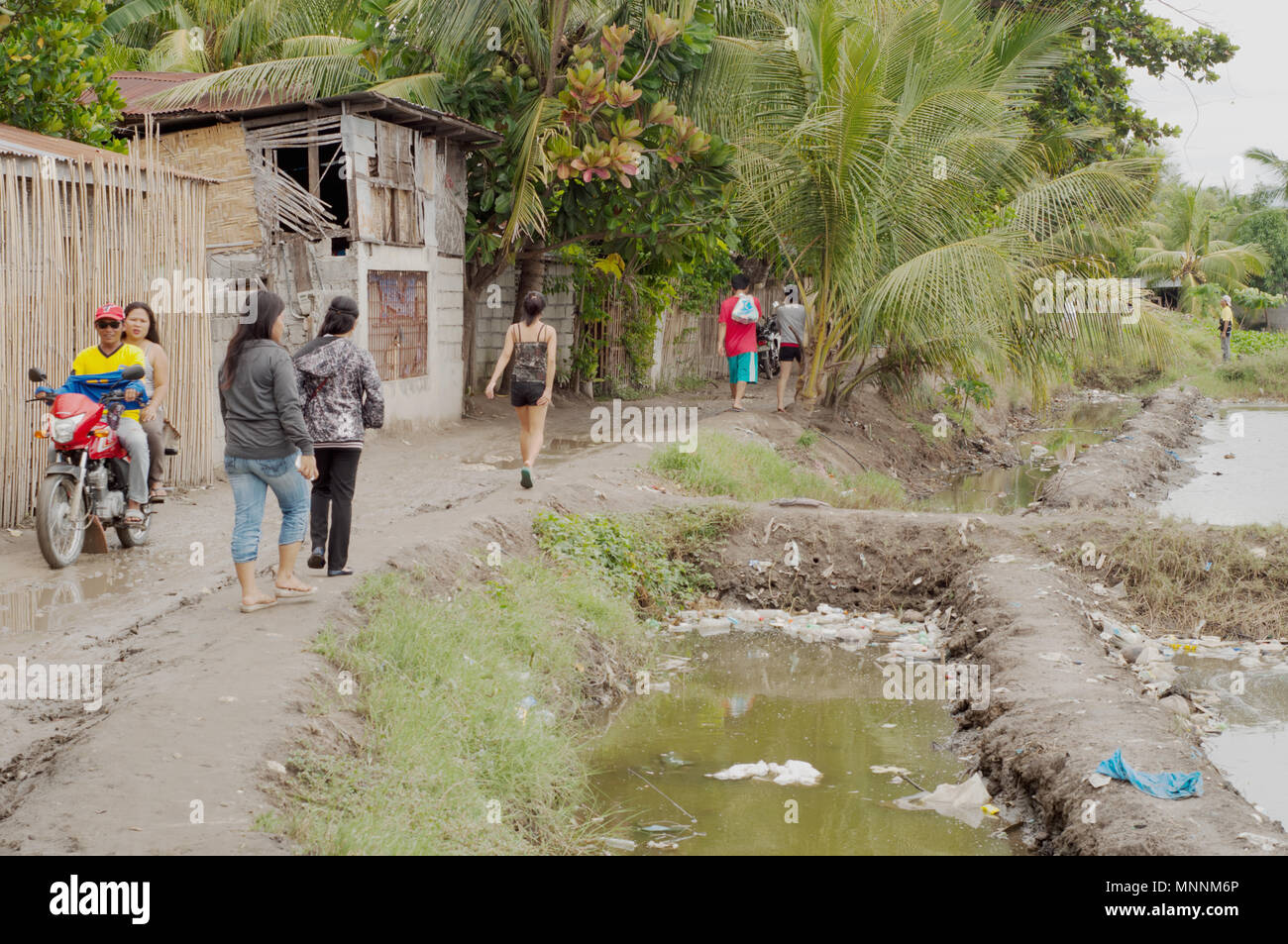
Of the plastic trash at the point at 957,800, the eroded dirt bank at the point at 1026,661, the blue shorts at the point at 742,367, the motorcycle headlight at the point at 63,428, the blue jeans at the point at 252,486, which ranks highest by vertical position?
the blue shorts at the point at 742,367

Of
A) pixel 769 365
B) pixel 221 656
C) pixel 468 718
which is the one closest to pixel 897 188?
pixel 769 365

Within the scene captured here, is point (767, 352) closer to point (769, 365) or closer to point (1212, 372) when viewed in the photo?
point (769, 365)

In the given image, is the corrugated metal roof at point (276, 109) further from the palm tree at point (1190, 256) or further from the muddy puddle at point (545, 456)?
the palm tree at point (1190, 256)

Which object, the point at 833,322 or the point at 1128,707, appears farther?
the point at 833,322

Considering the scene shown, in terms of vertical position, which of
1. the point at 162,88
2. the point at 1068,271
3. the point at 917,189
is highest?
the point at 162,88

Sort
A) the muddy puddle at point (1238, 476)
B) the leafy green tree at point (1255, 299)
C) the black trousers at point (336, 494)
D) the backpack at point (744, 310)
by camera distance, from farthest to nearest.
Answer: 1. the leafy green tree at point (1255, 299)
2. the backpack at point (744, 310)
3. the muddy puddle at point (1238, 476)
4. the black trousers at point (336, 494)

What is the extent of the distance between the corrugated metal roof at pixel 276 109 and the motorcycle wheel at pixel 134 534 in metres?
4.95

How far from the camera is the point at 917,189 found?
14453 mm

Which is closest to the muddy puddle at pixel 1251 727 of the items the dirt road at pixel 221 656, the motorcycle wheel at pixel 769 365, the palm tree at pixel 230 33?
the dirt road at pixel 221 656

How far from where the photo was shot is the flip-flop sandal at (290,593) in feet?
20.7

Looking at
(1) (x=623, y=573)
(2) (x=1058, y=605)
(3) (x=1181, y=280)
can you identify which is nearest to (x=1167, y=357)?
(2) (x=1058, y=605)

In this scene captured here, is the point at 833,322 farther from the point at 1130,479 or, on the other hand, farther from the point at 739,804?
the point at 739,804

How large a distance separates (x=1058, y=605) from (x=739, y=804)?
11.0ft

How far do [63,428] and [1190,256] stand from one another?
4256 centimetres
